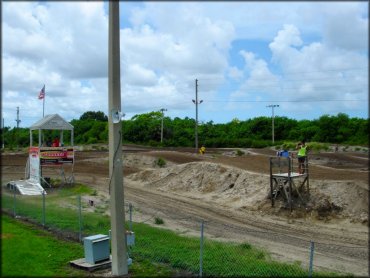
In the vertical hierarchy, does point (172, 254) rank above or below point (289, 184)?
below

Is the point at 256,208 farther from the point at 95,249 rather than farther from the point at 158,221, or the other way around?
the point at 95,249

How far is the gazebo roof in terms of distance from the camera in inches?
1054

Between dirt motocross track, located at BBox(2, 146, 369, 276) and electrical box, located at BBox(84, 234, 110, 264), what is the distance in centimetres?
240

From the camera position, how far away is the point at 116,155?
9875mm

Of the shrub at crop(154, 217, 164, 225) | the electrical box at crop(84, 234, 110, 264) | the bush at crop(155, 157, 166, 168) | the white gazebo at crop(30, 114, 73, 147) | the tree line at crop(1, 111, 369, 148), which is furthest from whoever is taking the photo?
the tree line at crop(1, 111, 369, 148)

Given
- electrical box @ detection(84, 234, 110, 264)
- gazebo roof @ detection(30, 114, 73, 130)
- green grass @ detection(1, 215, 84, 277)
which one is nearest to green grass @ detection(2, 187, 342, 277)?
electrical box @ detection(84, 234, 110, 264)

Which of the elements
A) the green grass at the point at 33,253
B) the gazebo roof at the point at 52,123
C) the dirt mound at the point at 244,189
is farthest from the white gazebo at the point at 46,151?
the green grass at the point at 33,253

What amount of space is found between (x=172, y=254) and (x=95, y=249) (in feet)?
7.74

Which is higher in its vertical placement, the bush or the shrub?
the bush

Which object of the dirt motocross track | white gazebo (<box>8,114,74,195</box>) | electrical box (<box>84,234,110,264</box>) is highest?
white gazebo (<box>8,114,74,195</box>)

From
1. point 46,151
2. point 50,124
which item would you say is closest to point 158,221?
point 46,151

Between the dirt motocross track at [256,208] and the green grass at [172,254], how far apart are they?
137 centimetres

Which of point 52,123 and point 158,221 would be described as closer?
point 158,221

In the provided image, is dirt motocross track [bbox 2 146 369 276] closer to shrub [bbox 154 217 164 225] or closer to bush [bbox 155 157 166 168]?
Result: shrub [bbox 154 217 164 225]
